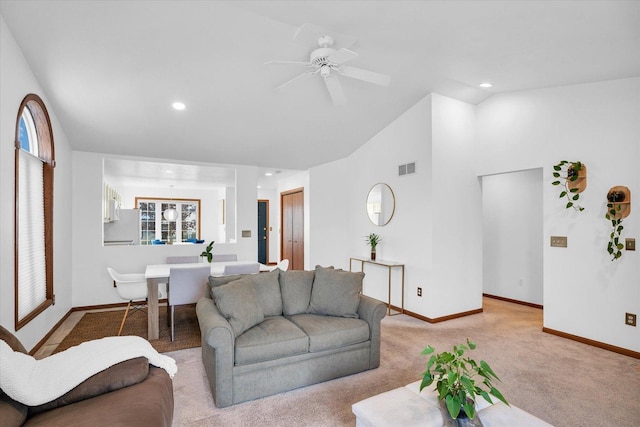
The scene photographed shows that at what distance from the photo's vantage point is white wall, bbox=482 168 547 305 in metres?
5.02

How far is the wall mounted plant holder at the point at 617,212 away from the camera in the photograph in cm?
327

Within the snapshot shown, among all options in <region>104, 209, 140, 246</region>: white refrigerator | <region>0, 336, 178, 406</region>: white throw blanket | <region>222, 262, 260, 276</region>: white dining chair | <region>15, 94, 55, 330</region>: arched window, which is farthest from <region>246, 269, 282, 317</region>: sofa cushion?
<region>104, 209, 140, 246</region>: white refrigerator

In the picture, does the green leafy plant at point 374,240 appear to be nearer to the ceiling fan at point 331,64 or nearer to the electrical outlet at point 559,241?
the electrical outlet at point 559,241

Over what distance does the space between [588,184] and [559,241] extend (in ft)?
2.28

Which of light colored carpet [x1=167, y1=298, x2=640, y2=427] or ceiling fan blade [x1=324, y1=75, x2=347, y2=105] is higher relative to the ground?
ceiling fan blade [x1=324, y1=75, x2=347, y2=105]

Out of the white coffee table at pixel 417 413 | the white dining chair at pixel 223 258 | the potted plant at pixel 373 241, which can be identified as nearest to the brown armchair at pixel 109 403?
the white coffee table at pixel 417 413

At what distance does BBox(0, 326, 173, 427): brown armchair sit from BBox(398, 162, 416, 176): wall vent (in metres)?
3.77

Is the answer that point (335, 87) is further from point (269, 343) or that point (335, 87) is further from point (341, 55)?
point (269, 343)

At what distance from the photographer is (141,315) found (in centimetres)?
449

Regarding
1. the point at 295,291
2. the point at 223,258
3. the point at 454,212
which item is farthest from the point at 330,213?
the point at 295,291

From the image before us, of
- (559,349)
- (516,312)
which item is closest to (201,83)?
(559,349)

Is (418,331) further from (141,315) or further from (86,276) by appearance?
(86,276)

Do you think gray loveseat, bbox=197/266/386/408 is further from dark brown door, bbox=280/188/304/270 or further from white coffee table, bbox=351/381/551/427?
dark brown door, bbox=280/188/304/270

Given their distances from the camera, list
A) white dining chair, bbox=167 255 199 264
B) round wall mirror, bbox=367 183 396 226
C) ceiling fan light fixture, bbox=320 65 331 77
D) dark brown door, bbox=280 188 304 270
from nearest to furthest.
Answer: ceiling fan light fixture, bbox=320 65 331 77 → white dining chair, bbox=167 255 199 264 → round wall mirror, bbox=367 183 396 226 → dark brown door, bbox=280 188 304 270
